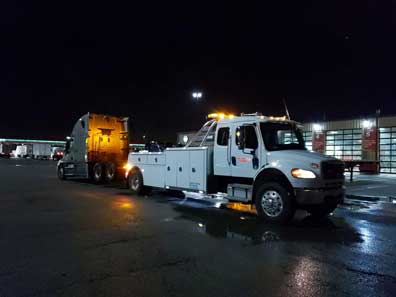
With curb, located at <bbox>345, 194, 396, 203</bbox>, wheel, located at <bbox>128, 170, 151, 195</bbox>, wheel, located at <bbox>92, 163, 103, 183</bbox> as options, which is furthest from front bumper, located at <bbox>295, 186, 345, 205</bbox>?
wheel, located at <bbox>92, 163, 103, 183</bbox>

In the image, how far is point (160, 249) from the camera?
6.12 meters

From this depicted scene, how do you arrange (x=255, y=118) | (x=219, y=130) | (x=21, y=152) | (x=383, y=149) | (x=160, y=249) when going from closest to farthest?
1. (x=160, y=249)
2. (x=255, y=118)
3. (x=219, y=130)
4. (x=383, y=149)
5. (x=21, y=152)

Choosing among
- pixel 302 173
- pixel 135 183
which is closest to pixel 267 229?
pixel 302 173

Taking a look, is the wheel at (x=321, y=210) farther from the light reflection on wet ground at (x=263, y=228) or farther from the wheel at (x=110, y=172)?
the wheel at (x=110, y=172)

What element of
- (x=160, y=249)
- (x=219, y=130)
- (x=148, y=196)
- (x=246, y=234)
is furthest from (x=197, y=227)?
(x=148, y=196)

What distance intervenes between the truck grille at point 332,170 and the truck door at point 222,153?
2.65 m

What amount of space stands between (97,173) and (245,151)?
12.5 m

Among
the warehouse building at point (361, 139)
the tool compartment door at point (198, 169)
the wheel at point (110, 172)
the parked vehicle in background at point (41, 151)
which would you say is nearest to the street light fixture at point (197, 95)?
the warehouse building at point (361, 139)

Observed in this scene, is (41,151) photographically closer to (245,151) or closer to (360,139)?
(360,139)

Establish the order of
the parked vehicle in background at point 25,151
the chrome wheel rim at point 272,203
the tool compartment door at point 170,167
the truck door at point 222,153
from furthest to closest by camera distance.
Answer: the parked vehicle in background at point 25,151, the tool compartment door at point 170,167, the truck door at point 222,153, the chrome wheel rim at point 272,203

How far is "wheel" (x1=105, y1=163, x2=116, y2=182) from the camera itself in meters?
19.4

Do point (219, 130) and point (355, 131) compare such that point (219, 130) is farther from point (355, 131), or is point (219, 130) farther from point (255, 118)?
point (355, 131)

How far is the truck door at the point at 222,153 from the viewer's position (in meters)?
9.95

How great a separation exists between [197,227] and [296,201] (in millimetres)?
2386
